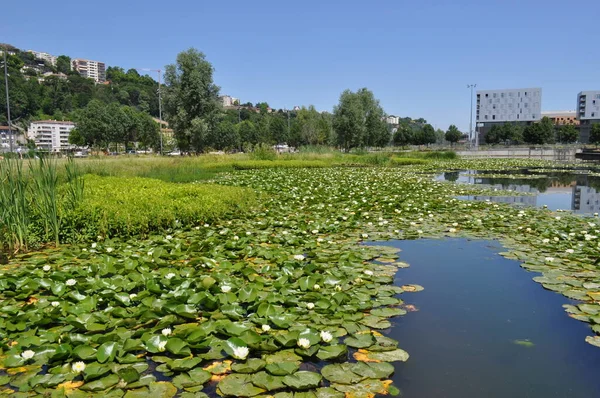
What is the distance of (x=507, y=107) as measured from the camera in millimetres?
107062

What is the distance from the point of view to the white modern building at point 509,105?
10506 centimetres

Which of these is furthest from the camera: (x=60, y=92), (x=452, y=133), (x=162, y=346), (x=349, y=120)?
(x=60, y=92)

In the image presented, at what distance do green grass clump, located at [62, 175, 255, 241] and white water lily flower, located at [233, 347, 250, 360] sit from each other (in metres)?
4.37

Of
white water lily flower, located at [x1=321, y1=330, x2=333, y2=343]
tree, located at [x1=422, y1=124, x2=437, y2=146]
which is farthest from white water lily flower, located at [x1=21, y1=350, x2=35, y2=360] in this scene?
tree, located at [x1=422, y1=124, x2=437, y2=146]

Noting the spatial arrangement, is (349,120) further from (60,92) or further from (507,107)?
(507,107)

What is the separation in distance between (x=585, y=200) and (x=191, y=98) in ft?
93.4

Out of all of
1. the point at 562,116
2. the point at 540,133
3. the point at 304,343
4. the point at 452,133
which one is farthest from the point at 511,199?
the point at 562,116

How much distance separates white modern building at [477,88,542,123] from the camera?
105062 mm

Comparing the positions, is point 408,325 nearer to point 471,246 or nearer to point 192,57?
point 471,246

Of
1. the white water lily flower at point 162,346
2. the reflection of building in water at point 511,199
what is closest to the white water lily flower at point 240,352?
the white water lily flower at point 162,346

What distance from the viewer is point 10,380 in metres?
2.56

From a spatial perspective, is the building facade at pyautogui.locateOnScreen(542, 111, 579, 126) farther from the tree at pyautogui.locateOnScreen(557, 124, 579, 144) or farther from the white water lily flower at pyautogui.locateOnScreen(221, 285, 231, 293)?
the white water lily flower at pyautogui.locateOnScreen(221, 285, 231, 293)

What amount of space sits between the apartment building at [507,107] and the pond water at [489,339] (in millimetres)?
110938

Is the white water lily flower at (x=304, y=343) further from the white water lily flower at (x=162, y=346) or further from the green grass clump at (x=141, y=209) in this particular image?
the green grass clump at (x=141, y=209)
